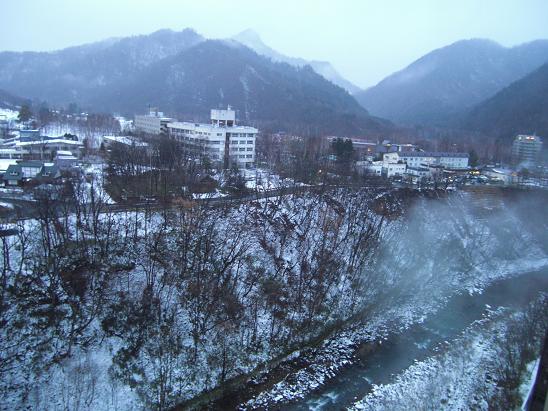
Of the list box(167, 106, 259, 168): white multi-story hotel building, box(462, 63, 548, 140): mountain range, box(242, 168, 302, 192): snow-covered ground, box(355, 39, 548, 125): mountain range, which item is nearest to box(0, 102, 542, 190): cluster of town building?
box(167, 106, 259, 168): white multi-story hotel building

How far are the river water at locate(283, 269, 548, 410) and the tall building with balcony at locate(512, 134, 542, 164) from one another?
19.7 m

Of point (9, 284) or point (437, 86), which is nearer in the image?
point (9, 284)

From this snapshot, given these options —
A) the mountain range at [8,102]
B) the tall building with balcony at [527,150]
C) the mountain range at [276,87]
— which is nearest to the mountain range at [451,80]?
the mountain range at [276,87]

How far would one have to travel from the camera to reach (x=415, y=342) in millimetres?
8516

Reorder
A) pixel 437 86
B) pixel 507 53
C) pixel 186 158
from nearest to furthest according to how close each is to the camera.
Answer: pixel 186 158 → pixel 437 86 → pixel 507 53

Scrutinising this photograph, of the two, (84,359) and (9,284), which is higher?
(9,284)

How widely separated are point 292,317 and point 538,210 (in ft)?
46.8

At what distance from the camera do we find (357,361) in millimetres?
7773

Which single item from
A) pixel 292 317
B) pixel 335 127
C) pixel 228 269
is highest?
pixel 335 127

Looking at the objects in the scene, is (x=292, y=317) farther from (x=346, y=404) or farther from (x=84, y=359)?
(x=84, y=359)

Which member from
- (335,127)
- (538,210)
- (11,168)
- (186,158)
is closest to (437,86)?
(335,127)

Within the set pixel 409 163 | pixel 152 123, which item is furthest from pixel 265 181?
pixel 152 123

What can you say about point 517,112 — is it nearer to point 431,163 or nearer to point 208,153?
point 431,163

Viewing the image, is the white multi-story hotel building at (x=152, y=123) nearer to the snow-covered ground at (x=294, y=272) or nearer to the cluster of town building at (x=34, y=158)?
the cluster of town building at (x=34, y=158)
